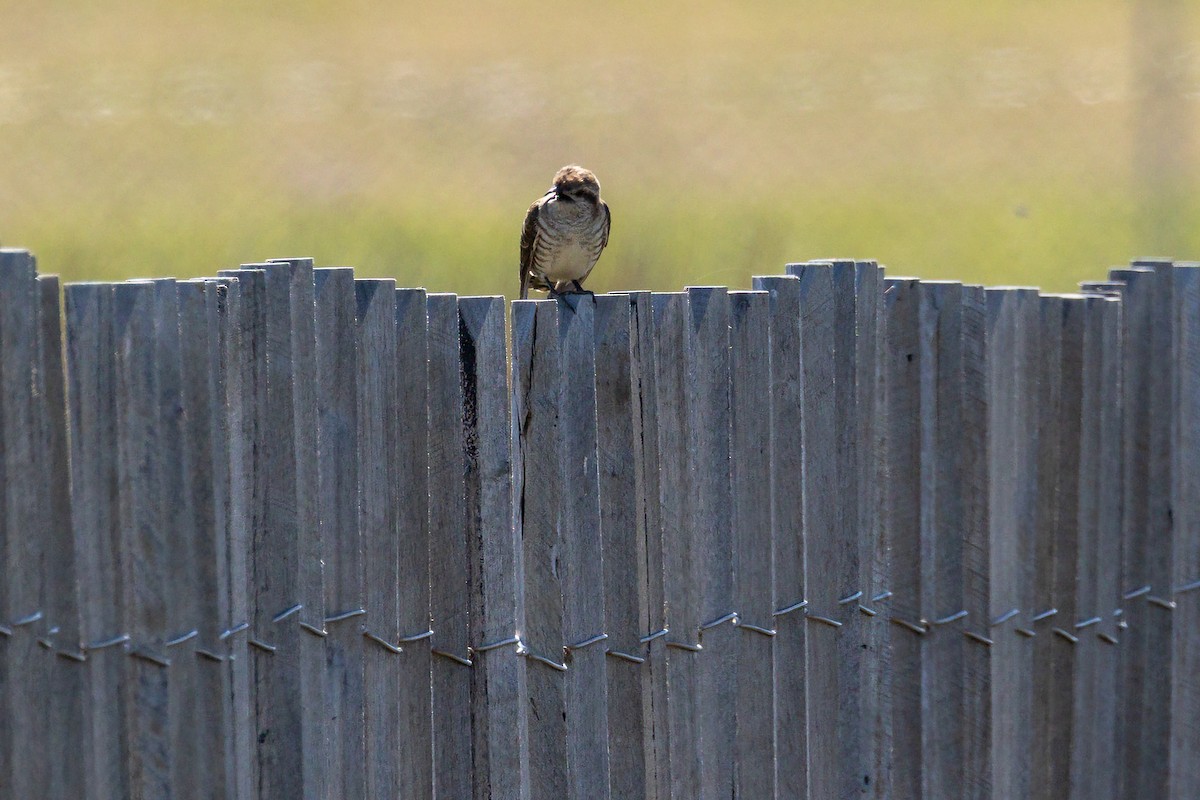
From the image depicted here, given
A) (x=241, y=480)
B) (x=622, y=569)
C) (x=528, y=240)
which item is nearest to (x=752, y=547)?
(x=622, y=569)

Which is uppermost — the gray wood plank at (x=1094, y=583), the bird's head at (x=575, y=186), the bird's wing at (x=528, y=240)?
the bird's head at (x=575, y=186)

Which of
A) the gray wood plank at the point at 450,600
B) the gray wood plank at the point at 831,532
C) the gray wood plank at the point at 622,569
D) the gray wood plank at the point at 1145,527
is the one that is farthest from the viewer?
the gray wood plank at the point at 1145,527

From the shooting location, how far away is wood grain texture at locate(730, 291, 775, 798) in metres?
3.73

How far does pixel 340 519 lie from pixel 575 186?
9.77 ft

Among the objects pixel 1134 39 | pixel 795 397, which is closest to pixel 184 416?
pixel 795 397

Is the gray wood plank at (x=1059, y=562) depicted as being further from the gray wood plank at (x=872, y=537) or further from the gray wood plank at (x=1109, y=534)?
the gray wood plank at (x=872, y=537)

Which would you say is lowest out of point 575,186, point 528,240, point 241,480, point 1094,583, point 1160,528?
point 1094,583

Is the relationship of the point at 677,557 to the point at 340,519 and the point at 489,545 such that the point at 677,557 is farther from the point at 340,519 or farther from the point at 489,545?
the point at 340,519

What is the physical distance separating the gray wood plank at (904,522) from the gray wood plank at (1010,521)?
0.23 metres

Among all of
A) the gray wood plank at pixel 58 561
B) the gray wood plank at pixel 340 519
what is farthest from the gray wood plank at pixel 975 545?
the gray wood plank at pixel 58 561

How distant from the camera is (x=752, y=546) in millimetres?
3789

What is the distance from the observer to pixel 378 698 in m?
3.40

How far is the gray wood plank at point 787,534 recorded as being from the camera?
381 cm

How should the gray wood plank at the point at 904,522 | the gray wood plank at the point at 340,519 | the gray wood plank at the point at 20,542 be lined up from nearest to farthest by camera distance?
the gray wood plank at the point at 20,542 < the gray wood plank at the point at 340,519 < the gray wood plank at the point at 904,522
